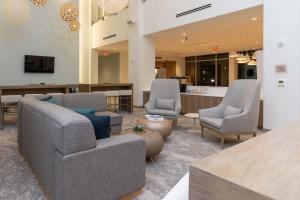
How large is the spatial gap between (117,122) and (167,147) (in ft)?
3.53

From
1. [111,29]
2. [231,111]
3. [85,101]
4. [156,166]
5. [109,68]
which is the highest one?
[111,29]

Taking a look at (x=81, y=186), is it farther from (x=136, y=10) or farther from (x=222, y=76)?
(x=222, y=76)

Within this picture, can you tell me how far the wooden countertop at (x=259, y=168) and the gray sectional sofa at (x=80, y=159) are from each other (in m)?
1.46

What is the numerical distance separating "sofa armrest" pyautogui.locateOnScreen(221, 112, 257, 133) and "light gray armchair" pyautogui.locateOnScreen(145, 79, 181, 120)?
1561mm

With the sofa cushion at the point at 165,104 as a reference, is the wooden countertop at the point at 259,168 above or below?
above

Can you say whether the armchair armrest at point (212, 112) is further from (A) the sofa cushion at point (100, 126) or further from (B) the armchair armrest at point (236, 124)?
(A) the sofa cushion at point (100, 126)

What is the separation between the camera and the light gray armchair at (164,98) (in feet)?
17.6

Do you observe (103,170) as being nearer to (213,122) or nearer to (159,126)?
(159,126)

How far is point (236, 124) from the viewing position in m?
3.77

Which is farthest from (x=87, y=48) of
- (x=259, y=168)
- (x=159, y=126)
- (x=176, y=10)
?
(x=259, y=168)

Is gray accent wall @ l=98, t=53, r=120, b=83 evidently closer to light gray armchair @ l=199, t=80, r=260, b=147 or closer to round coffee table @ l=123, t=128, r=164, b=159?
light gray armchair @ l=199, t=80, r=260, b=147

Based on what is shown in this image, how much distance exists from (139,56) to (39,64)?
11.6ft

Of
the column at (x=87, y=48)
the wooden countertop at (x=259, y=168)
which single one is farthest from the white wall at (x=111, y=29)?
the wooden countertop at (x=259, y=168)

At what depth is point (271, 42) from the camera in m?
4.77
